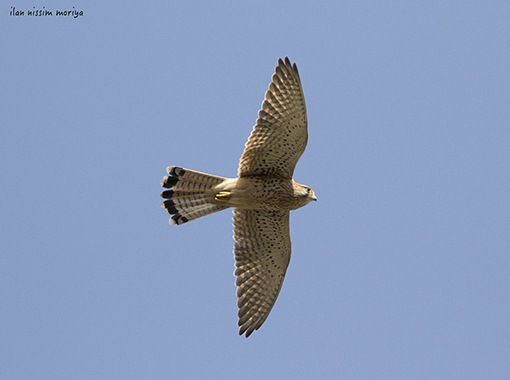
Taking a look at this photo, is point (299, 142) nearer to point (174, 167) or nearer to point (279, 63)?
point (279, 63)

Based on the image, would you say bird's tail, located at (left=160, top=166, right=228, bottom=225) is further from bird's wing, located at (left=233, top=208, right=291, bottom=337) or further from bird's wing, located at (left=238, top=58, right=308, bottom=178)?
bird's wing, located at (left=238, top=58, right=308, bottom=178)


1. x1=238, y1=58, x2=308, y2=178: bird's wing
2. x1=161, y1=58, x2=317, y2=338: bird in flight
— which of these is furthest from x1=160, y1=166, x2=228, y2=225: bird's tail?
x1=238, y1=58, x2=308, y2=178: bird's wing

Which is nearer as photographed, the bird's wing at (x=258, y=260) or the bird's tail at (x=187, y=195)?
the bird's tail at (x=187, y=195)

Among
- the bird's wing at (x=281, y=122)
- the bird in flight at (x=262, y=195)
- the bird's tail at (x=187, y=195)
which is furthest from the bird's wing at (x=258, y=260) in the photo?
the bird's wing at (x=281, y=122)

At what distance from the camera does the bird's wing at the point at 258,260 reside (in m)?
11.7

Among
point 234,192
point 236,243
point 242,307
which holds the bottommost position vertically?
point 242,307

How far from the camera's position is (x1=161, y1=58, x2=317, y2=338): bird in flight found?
10.6m

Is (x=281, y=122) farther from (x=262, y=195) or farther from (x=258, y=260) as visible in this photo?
(x=258, y=260)

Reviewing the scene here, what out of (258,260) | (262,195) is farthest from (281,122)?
(258,260)

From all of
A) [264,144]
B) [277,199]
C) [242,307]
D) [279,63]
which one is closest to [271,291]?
[242,307]

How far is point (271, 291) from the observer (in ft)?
39.1

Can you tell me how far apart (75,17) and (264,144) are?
12.7 feet

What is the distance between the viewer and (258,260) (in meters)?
11.9

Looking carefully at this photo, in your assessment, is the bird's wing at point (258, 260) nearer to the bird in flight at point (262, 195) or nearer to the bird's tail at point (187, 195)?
the bird in flight at point (262, 195)
